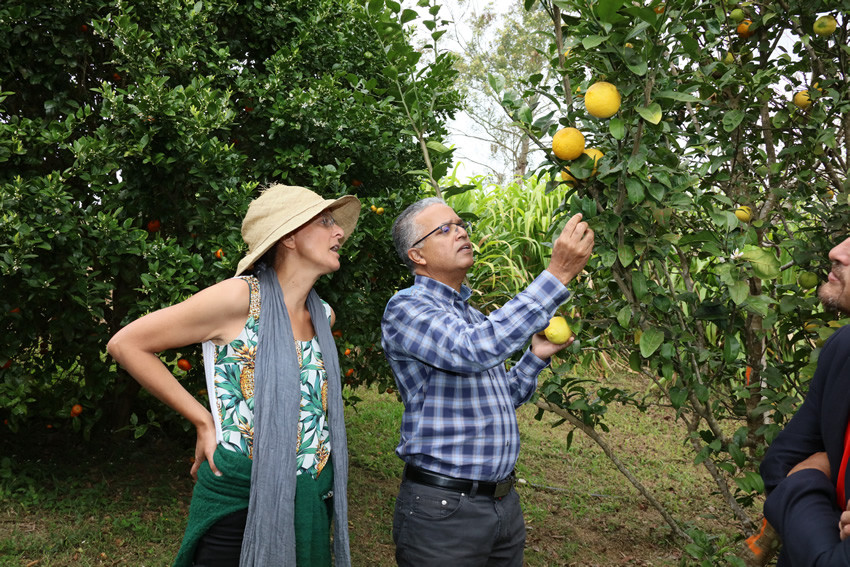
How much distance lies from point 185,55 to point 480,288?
14.1 ft

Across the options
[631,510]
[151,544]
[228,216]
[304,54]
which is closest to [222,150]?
[228,216]

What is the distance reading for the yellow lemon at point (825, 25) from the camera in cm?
275

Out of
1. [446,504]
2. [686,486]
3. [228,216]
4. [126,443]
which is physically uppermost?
[228,216]

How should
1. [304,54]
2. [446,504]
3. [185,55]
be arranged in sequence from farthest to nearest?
[304,54], [185,55], [446,504]

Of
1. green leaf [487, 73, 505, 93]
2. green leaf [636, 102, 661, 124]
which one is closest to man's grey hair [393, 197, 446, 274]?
green leaf [487, 73, 505, 93]

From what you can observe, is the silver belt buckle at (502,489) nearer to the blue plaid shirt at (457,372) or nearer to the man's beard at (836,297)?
the blue plaid shirt at (457,372)

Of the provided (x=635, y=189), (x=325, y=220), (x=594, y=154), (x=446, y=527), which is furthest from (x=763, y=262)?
(x=325, y=220)

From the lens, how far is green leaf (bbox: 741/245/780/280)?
2.04 metres

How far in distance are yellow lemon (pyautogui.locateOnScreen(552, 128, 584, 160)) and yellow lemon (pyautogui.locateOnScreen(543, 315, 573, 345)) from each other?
57 centimetres

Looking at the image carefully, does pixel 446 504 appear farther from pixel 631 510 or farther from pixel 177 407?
pixel 631 510

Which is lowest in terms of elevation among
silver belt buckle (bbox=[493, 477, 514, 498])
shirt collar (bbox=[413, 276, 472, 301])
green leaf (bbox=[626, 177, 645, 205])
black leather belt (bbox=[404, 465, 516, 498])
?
silver belt buckle (bbox=[493, 477, 514, 498])

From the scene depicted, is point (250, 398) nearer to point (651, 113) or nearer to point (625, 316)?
point (625, 316)

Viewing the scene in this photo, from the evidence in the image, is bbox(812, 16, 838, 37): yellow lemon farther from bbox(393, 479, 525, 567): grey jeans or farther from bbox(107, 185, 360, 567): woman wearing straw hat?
bbox(393, 479, 525, 567): grey jeans

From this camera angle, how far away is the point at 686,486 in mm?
5297
